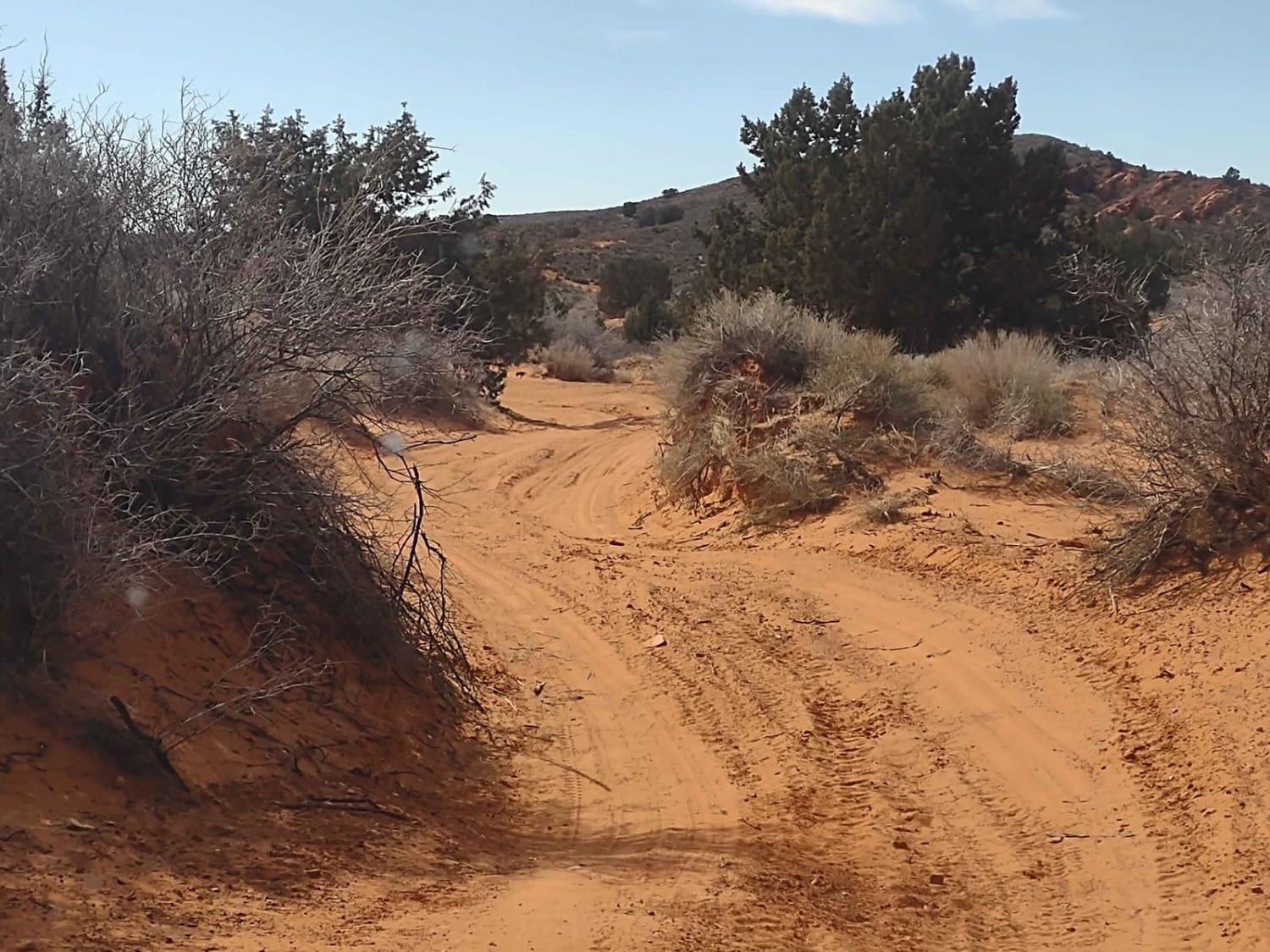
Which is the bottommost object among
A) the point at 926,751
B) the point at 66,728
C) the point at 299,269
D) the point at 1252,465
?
the point at 926,751

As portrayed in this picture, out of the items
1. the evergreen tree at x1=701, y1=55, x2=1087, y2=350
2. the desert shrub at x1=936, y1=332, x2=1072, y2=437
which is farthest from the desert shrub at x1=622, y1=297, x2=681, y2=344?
the desert shrub at x1=936, y1=332, x2=1072, y2=437

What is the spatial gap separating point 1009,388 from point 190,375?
41.5 feet

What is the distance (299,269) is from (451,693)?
8.92ft

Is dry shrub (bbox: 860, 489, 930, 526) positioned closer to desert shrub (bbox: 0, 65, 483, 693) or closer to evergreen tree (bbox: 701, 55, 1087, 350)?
desert shrub (bbox: 0, 65, 483, 693)

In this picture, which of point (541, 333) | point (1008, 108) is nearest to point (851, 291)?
point (1008, 108)

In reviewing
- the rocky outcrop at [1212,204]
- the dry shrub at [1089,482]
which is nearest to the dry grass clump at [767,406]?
the dry shrub at [1089,482]

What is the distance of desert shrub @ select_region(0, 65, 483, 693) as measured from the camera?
18.2 feet

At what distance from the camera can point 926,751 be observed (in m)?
7.56

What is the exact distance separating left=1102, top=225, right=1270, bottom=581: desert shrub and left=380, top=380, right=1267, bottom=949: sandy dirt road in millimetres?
1306

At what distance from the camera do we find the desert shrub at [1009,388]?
53.7 feet

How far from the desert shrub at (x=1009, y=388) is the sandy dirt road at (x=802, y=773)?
4.57m

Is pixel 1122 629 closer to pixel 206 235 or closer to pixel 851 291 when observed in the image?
pixel 206 235

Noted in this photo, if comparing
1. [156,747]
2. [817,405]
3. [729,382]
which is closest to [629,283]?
[729,382]

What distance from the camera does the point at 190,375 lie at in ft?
22.2
